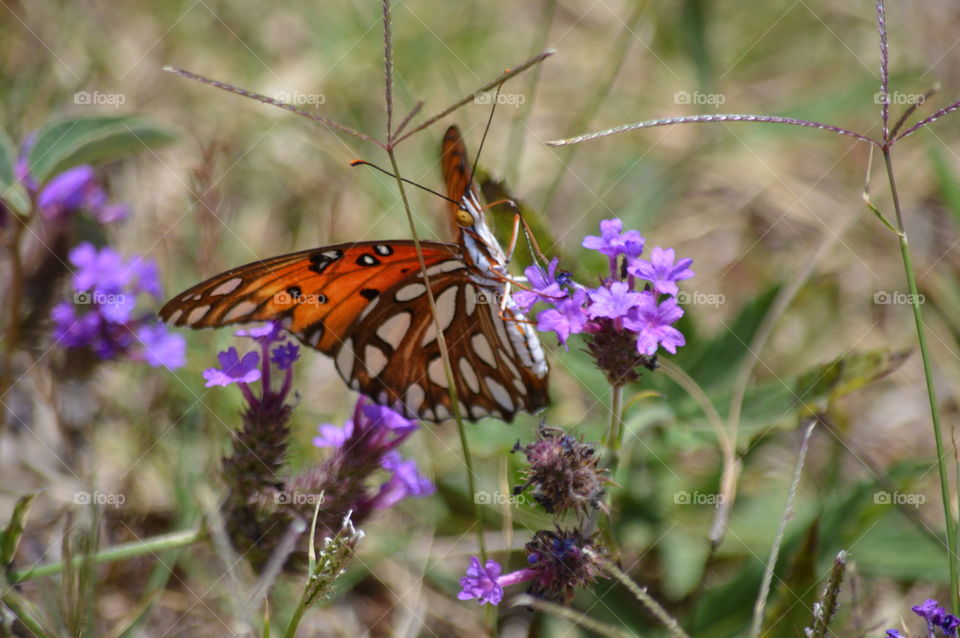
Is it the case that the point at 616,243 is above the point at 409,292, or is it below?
below

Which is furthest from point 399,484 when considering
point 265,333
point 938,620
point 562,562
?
point 938,620

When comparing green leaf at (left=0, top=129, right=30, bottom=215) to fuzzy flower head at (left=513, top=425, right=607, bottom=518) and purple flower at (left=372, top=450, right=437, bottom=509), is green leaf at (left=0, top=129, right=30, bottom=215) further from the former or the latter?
fuzzy flower head at (left=513, top=425, right=607, bottom=518)

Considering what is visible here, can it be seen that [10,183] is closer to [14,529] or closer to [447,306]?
[14,529]

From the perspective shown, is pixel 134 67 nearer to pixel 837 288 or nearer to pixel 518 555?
pixel 518 555

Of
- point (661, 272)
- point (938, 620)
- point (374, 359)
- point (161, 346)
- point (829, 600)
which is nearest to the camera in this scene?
point (938, 620)

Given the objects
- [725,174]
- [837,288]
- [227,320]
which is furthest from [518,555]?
[725,174]

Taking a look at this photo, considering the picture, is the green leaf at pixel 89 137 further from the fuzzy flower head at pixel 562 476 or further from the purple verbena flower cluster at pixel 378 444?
Answer: the fuzzy flower head at pixel 562 476

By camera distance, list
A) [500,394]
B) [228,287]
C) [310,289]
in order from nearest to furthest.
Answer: [228,287] → [310,289] → [500,394]

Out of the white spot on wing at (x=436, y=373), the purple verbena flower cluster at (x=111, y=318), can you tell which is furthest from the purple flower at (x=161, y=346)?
the white spot on wing at (x=436, y=373)
